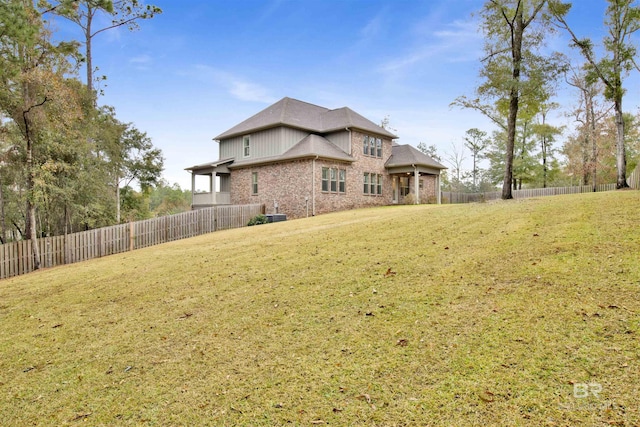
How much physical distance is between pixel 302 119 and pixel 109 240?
15544 millimetres

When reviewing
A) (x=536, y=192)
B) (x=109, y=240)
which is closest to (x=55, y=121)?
(x=109, y=240)

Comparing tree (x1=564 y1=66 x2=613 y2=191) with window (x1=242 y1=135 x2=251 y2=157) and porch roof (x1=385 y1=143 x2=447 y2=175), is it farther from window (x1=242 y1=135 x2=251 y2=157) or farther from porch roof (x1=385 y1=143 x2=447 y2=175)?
window (x1=242 y1=135 x2=251 y2=157)

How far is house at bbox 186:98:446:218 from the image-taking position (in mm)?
22094

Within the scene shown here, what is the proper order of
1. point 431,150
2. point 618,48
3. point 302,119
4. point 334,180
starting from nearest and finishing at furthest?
point 618,48
point 334,180
point 302,119
point 431,150

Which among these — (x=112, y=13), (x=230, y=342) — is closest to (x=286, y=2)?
(x=112, y=13)

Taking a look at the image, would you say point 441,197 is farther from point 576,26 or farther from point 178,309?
point 178,309

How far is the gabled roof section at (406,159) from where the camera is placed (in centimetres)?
2561

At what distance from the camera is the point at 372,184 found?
1005 inches

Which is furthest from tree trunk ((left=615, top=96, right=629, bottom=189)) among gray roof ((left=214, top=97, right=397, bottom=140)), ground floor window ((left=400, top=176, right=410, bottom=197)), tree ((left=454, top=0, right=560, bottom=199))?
ground floor window ((left=400, top=176, right=410, bottom=197))

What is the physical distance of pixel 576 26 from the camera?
16.3m

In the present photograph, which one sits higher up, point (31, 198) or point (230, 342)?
point (31, 198)

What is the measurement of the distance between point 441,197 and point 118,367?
2942 cm

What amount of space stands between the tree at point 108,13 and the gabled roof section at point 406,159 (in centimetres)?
1752

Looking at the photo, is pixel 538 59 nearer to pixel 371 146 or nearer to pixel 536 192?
pixel 371 146
